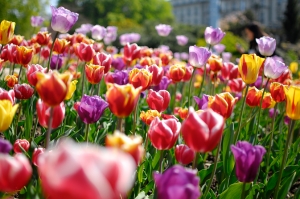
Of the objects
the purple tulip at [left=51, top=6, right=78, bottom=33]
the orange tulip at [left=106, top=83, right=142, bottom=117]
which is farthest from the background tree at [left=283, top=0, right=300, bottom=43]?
the orange tulip at [left=106, top=83, right=142, bottom=117]

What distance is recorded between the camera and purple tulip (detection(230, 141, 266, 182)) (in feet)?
4.02

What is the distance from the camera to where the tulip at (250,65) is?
1.93 m

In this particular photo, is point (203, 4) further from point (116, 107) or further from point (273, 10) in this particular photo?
point (116, 107)

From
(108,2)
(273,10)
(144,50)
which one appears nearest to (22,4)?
(144,50)

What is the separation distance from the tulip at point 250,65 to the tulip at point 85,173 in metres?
1.49

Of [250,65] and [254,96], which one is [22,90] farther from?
[254,96]

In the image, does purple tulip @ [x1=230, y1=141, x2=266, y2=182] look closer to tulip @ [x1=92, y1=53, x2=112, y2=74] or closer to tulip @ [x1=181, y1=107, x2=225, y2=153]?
tulip @ [x1=181, y1=107, x2=225, y2=153]

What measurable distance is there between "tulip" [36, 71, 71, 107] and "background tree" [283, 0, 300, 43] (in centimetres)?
4485

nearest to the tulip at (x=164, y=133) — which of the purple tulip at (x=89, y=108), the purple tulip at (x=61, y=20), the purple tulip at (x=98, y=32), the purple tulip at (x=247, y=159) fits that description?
the purple tulip at (x=247, y=159)

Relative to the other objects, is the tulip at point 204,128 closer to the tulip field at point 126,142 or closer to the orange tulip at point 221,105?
the tulip field at point 126,142

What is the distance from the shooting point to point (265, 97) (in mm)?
2545

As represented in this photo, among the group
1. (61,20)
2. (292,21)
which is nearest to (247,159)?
(61,20)

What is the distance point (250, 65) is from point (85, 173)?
1564mm

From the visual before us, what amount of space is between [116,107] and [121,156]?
1.78ft
